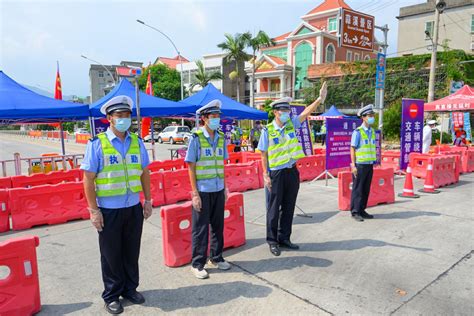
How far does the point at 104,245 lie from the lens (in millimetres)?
3072

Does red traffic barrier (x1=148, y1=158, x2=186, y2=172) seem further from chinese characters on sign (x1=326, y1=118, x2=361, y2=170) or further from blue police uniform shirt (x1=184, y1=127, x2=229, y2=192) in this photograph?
blue police uniform shirt (x1=184, y1=127, x2=229, y2=192)

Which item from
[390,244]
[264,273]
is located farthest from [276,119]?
[390,244]

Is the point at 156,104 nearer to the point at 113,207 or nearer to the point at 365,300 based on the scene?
the point at 113,207

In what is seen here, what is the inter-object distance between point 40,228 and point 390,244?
5.72m

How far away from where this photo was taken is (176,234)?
4.12 m

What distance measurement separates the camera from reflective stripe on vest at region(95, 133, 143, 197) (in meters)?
3.03

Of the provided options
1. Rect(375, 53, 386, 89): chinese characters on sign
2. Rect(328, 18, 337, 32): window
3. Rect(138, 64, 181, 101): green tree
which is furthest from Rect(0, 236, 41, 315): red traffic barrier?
Rect(138, 64, 181, 101): green tree

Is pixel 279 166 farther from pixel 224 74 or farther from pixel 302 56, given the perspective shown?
pixel 224 74

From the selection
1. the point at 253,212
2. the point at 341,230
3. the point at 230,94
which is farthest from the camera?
the point at 230,94

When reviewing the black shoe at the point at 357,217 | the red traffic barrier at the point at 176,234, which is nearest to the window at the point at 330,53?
the black shoe at the point at 357,217

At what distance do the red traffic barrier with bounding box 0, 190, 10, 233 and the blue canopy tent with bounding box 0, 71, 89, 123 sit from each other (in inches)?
101

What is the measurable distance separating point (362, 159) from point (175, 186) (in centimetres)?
400

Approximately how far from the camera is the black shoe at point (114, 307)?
308cm

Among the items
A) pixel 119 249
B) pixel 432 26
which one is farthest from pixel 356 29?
pixel 432 26
